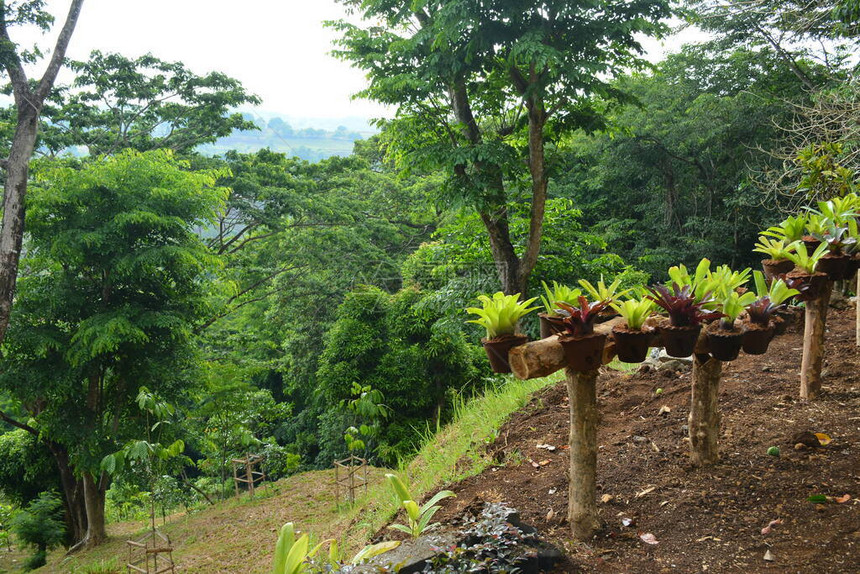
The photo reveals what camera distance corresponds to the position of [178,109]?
11133 mm

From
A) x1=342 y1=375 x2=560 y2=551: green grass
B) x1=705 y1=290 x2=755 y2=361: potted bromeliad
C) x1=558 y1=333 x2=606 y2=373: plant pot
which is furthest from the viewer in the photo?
x1=342 y1=375 x2=560 y2=551: green grass

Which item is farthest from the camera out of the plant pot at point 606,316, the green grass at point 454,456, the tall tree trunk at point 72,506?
the tall tree trunk at point 72,506

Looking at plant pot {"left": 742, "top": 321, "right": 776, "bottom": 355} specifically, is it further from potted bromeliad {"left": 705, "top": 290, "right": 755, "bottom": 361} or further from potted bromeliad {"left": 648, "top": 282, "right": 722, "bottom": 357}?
potted bromeliad {"left": 648, "top": 282, "right": 722, "bottom": 357}

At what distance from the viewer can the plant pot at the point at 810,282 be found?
2488 mm

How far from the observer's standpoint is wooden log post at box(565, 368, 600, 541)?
205 centimetres

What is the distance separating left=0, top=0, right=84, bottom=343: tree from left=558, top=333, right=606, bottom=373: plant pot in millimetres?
6877

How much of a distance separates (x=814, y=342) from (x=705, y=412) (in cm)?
82

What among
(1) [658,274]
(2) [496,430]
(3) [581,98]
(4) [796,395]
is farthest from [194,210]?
(1) [658,274]

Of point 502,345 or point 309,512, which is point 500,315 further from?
point 309,512

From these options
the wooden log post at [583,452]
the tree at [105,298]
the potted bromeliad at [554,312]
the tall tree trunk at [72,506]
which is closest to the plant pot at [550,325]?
the potted bromeliad at [554,312]

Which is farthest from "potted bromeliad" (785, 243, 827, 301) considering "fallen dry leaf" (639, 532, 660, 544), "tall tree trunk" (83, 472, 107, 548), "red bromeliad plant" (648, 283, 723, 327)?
"tall tree trunk" (83, 472, 107, 548)

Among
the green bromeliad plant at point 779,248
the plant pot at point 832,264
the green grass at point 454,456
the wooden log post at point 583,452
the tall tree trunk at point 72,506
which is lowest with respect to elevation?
the tall tree trunk at point 72,506

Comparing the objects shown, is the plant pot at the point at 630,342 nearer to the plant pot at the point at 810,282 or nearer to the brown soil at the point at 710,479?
the brown soil at the point at 710,479

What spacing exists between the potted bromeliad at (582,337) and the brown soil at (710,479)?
676 mm
